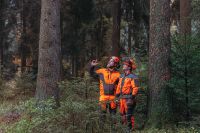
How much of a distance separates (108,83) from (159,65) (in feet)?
4.81

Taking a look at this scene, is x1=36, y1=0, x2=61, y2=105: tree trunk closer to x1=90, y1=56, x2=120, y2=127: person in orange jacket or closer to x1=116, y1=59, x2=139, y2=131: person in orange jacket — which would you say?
x1=90, y1=56, x2=120, y2=127: person in orange jacket

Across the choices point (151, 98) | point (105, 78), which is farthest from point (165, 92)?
point (105, 78)

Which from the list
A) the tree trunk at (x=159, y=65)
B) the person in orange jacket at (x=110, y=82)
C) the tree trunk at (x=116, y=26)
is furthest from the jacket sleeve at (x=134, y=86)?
the tree trunk at (x=116, y=26)

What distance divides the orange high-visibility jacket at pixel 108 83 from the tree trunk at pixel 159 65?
40.2 inches

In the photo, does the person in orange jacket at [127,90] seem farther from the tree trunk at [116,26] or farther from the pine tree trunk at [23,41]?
the pine tree trunk at [23,41]

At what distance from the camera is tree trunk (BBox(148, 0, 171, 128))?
1055 centimetres

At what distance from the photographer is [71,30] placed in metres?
27.9

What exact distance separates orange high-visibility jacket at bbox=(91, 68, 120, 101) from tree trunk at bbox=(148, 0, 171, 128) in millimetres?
1021

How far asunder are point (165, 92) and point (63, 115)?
3.30 m

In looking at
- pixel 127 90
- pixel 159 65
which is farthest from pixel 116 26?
pixel 127 90

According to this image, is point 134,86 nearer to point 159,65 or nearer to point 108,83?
point 108,83

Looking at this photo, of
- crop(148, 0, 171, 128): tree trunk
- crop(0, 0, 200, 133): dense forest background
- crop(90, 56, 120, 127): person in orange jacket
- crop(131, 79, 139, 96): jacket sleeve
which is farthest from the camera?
crop(148, 0, 171, 128): tree trunk

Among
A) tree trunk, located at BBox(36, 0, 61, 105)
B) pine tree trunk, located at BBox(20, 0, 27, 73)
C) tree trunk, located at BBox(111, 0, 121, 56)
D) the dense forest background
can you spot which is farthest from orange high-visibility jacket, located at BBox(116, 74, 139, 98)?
pine tree trunk, located at BBox(20, 0, 27, 73)

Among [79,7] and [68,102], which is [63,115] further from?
[79,7]
